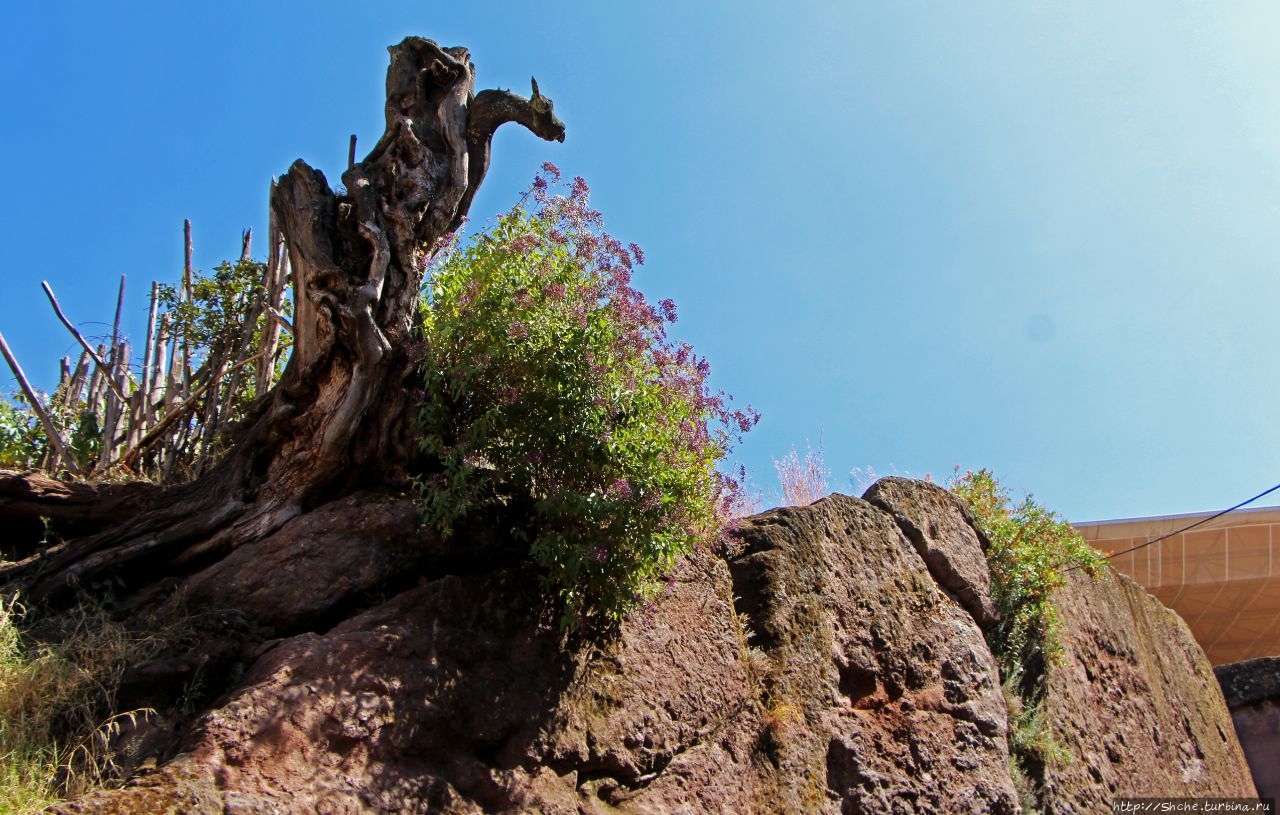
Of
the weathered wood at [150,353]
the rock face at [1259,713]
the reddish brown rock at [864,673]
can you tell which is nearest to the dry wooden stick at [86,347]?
the weathered wood at [150,353]

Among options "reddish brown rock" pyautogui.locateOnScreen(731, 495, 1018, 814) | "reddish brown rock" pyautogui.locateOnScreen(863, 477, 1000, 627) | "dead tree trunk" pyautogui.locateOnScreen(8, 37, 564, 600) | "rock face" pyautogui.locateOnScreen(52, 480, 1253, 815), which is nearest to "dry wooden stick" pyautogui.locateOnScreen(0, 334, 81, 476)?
"dead tree trunk" pyautogui.locateOnScreen(8, 37, 564, 600)

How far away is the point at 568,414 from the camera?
484cm

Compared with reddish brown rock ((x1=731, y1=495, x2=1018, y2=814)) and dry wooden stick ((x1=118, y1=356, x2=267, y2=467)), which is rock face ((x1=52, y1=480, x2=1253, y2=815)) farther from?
dry wooden stick ((x1=118, y1=356, x2=267, y2=467))

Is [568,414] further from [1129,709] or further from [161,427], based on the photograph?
[1129,709]

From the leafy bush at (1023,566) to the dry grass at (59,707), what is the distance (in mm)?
5887

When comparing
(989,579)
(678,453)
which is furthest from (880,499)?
(678,453)

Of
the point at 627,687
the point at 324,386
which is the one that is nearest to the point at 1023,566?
the point at 627,687

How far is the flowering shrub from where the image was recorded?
15.9 ft

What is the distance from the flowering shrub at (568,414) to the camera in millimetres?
4836

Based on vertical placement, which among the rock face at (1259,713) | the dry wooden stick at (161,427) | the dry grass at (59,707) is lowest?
the dry grass at (59,707)

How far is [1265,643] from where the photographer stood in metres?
17.6

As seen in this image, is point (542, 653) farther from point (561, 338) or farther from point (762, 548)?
point (762, 548)

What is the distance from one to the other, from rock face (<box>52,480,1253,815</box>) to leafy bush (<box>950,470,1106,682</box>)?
267 millimetres

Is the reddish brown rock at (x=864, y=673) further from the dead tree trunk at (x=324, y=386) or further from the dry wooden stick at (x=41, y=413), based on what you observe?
the dry wooden stick at (x=41, y=413)
